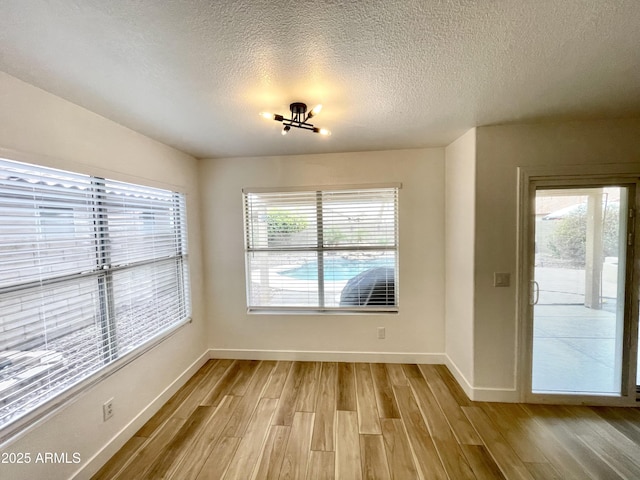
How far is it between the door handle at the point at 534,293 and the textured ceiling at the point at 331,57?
139 centimetres

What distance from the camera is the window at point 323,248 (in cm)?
297

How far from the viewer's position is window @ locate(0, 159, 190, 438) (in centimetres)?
132

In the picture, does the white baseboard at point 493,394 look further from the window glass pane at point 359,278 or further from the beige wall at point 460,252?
the window glass pane at point 359,278

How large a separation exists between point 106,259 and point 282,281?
1705 mm

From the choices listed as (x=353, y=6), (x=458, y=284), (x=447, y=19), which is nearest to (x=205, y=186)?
(x=353, y=6)

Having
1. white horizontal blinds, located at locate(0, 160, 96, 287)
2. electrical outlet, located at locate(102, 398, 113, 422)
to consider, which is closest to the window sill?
electrical outlet, located at locate(102, 398, 113, 422)

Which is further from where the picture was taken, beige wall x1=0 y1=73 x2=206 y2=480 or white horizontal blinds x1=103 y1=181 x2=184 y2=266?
white horizontal blinds x1=103 y1=181 x2=184 y2=266

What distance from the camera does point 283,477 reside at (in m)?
1.62

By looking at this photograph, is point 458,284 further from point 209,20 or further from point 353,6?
point 209,20

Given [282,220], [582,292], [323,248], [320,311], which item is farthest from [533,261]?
[282,220]

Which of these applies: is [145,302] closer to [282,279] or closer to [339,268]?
[282,279]

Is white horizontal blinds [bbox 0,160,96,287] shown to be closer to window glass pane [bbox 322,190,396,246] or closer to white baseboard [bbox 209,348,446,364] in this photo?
white baseboard [bbox 209,348,446,364]

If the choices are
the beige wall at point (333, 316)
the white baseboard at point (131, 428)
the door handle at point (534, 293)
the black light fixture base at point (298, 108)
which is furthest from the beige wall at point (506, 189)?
the white baseboard at point (131, 428)

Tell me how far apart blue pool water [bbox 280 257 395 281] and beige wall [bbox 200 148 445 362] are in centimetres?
28
